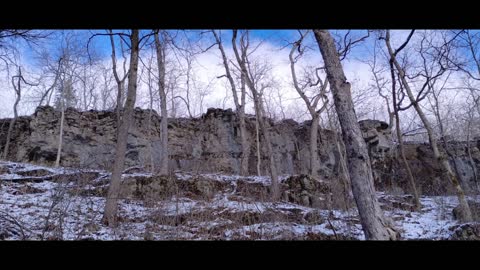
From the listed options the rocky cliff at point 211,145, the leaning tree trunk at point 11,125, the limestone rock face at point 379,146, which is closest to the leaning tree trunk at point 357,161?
the rocky cliff at point 211,145

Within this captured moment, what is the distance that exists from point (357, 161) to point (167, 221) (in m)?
4.17

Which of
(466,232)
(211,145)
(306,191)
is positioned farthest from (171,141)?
(466,232)

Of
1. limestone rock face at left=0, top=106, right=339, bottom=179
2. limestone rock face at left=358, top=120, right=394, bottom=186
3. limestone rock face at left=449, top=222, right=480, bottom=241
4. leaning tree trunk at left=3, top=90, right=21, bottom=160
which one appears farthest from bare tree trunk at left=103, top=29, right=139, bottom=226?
limestone rock face at left=358, top=120, right=394, bottom=186

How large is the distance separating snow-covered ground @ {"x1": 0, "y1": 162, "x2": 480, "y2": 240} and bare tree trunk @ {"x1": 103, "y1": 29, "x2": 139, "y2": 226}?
389 millimetres

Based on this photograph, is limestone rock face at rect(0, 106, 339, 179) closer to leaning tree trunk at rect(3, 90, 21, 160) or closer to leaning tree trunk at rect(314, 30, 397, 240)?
leaning tree trunk at rect(3, 90, 21, 160)

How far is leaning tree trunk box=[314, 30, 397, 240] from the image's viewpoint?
4.46 m

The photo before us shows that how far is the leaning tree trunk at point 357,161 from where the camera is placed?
446 cm

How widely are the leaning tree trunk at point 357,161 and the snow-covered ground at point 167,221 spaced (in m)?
1.31

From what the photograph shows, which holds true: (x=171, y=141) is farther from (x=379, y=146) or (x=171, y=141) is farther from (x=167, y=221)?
(x=167, y=221)

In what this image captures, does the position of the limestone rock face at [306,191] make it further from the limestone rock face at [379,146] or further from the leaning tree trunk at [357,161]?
the limestone rock face at [379,146]
